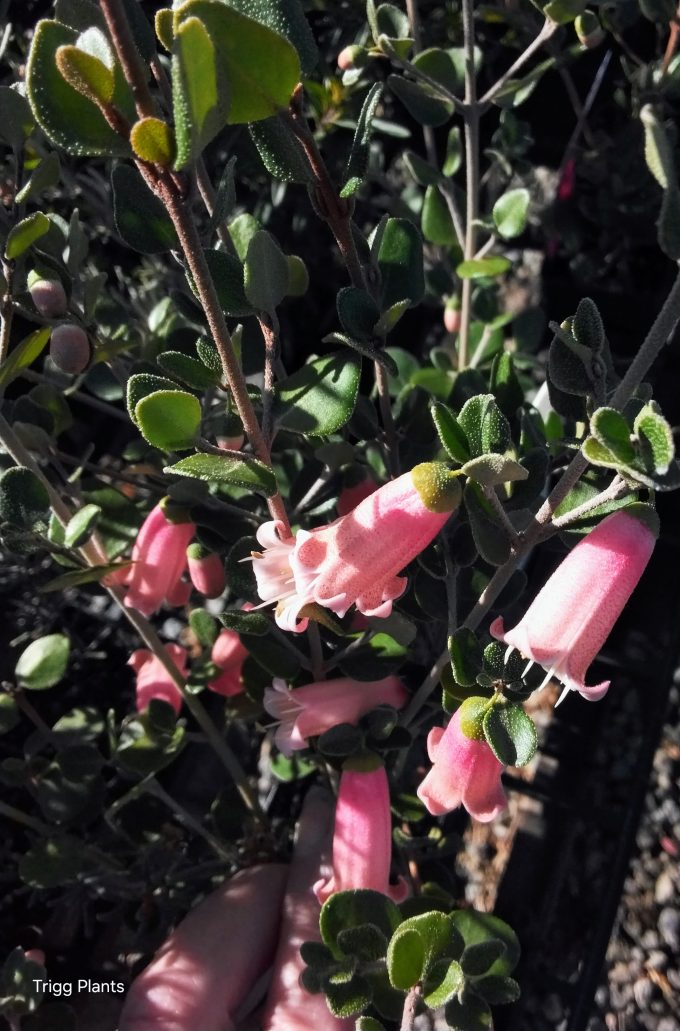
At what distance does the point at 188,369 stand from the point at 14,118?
9.7 inches

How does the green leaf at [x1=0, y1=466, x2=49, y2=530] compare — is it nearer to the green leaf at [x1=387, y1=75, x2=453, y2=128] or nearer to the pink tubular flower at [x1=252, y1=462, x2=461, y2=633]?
the pink tubular flower at [x1=252, y1=462, x2=461, y2=633]

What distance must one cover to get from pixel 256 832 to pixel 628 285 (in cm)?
112

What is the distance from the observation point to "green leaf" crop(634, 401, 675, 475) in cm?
43

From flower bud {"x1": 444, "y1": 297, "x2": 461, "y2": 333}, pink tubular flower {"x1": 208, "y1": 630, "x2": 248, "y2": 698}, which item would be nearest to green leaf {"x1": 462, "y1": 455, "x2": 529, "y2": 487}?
pink tubular flower {"x1": 208, "y1": 630, "x2": 248, "y2": 698}

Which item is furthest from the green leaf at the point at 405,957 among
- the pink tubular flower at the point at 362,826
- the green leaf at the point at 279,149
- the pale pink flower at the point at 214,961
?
the green leaf at the point at 279,149

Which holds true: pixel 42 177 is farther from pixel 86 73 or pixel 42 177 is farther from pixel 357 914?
pixel 357 914

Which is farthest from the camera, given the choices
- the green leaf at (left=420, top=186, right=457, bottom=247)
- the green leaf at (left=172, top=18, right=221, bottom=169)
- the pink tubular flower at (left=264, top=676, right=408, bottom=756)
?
the green leaf at (left=420, top=186, right=457, bottom=247)

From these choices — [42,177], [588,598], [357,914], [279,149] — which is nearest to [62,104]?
[279,149]

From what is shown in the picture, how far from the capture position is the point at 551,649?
53 centimetres

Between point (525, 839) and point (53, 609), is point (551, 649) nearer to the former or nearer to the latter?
point (525, 839)

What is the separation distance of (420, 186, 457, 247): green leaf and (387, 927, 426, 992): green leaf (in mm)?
758

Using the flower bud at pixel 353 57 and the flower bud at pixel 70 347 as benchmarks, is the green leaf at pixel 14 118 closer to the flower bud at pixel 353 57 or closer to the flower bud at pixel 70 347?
the flower bud at pixel 70 347

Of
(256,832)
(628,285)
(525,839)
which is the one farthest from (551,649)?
(628,285)

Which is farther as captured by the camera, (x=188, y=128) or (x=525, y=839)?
(x=525, y=839)
